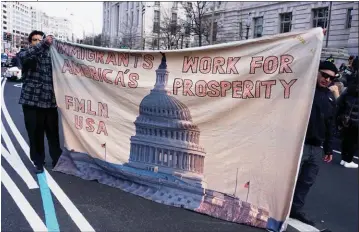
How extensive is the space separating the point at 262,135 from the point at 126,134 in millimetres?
1830

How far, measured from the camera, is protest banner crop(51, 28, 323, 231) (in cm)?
322

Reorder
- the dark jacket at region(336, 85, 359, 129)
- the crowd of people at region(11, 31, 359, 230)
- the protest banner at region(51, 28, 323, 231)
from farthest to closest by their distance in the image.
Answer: the dark jacket at region(336, 85, 359, 129)
the crowd of people at region(11, 31, 359, 230)
the protest banner at region(51, 28, 323, 231)

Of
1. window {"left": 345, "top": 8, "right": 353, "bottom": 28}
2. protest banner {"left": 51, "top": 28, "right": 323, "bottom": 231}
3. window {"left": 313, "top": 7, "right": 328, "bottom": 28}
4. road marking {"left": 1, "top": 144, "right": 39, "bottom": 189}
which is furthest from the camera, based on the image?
window {"left": 313, "top": 7, "right": 328, "bottom": 28}

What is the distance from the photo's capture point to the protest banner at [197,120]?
322 centimetres

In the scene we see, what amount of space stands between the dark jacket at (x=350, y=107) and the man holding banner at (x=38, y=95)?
16.5 ft

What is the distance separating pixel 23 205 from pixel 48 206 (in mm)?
273

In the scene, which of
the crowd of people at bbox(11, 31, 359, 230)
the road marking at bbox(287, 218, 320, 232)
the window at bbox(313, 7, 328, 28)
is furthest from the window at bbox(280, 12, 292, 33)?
the road marking at bbox(287, 218, 320, 232)

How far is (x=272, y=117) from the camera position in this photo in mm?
3279

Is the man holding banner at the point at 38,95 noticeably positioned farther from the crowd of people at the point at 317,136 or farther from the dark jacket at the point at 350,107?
the dark jacket at the point at 350,107

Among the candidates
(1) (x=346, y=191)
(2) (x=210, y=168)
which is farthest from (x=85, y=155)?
(1) (x=346, y=191)

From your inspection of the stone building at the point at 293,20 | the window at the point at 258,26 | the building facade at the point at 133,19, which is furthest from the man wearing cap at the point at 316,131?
the building facade at the point at 133,19

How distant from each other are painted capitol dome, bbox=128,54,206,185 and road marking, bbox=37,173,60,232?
1086mm

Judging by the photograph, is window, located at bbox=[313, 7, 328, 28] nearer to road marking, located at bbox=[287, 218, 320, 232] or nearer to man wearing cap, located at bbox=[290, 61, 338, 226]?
man wearing cap, located at bbox=[290, 61, 338, 226]

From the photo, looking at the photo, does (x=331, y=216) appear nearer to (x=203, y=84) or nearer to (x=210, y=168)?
(x=210, y=168)
